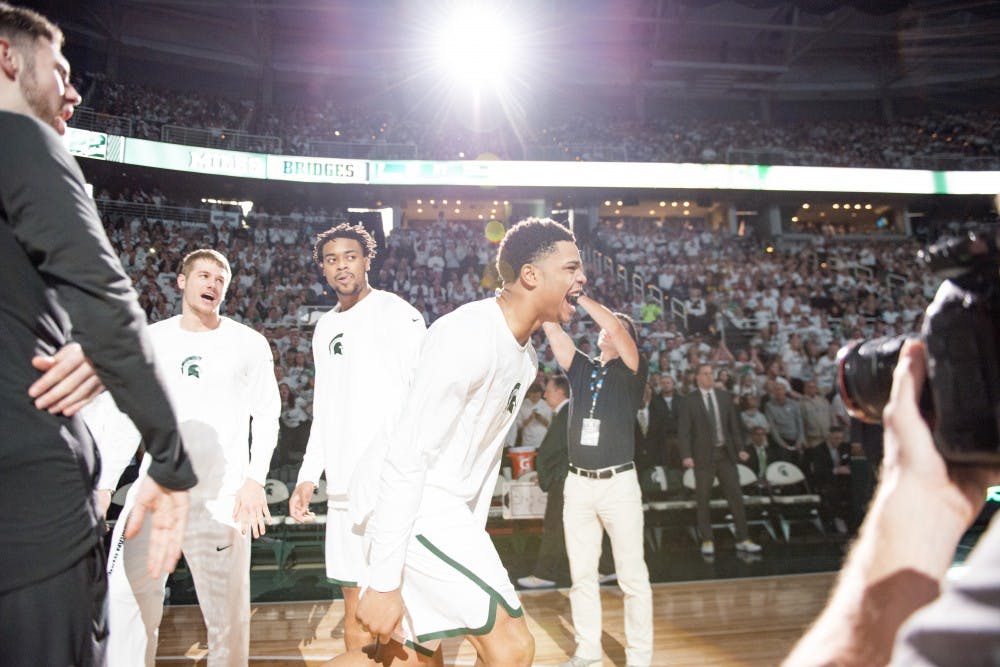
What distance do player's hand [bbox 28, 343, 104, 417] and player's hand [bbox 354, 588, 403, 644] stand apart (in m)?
0.94

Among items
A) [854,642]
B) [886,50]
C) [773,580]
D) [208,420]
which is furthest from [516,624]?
[886,50]

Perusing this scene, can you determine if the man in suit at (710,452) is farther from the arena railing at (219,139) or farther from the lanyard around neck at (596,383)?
the arena railing at (219,139)

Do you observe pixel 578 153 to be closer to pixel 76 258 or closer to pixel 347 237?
pixel 347 237

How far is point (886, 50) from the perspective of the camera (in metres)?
27.1

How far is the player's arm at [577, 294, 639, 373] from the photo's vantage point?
12.8ft

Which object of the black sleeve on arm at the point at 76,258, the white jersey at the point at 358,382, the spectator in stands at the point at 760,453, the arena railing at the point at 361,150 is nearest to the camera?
the black sleeve on arm at the point at 76,258

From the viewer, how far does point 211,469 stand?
2.97m

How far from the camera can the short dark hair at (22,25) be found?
1.25 metres

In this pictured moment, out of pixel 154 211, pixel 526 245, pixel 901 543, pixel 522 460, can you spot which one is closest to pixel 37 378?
pixel 901 543

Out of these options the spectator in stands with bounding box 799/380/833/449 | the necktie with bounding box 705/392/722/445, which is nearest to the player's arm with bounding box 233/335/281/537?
the necktie with bounding box 705/392/722/445

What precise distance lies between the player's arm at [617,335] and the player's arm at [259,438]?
182 centimetres

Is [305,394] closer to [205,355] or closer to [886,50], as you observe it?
[205,355]

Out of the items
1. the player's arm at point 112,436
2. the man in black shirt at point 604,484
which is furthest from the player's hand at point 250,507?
the man in black shirt at point 604,484

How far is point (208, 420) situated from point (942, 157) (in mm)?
27354
